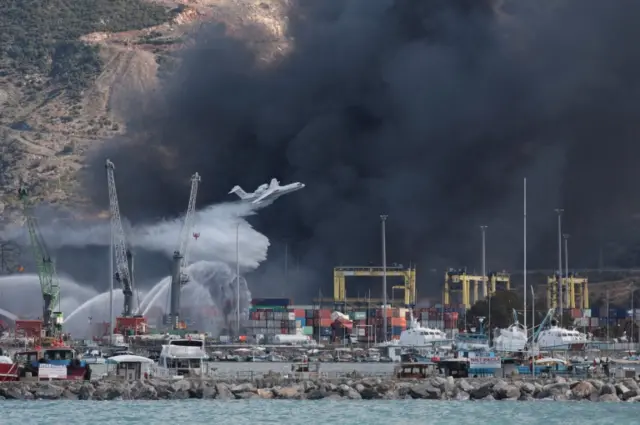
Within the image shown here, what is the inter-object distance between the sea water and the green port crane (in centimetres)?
5464

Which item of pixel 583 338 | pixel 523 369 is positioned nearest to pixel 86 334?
pixel 583 338

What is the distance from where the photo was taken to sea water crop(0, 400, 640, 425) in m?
81.4

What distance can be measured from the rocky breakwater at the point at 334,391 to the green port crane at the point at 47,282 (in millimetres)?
49097

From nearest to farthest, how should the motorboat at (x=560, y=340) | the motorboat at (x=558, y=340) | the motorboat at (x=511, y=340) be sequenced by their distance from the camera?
the motorboat at (x=511, y=340), the motorboat at (x=558, y=340), the motorboat at (x=560, y=340)

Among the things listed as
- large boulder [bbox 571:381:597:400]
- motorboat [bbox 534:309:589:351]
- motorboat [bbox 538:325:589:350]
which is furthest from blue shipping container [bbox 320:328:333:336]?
large boulder [bbox 571:381:597:400]

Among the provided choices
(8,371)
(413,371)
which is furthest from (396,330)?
(8,371)

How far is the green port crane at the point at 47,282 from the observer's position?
156000 mm

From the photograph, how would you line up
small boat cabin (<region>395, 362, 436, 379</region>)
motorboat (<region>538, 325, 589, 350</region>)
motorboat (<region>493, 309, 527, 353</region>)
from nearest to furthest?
small boat cabin (<region>395, 362, 436, 379</region>) → motorboat (<region>493, 309, 527, 353</region>) → motorboat (<region>538, 325, 589, 350</region>)

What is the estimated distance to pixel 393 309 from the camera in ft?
639

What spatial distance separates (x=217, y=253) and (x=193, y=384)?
10325 cm

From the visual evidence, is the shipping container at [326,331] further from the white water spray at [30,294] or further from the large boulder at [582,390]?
the large boulder at [582,390]

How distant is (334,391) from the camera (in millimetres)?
95375

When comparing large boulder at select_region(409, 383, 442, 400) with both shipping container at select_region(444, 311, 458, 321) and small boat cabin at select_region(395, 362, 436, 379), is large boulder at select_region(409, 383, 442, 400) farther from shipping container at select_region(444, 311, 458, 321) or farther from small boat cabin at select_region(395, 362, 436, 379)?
shipping container at select_region(444, 311, 458, 321)

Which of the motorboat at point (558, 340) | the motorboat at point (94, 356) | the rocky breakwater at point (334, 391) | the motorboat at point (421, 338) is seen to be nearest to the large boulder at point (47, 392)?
the rocky breakwater at point (334, 391)
